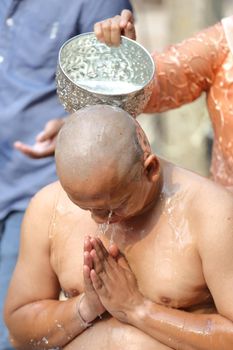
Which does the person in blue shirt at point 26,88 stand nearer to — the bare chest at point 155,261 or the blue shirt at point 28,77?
the blue shirt at point 28,77

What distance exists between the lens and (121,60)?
416cm

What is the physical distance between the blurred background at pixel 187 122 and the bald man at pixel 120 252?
325 cm

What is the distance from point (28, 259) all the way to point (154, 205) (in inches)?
25.1

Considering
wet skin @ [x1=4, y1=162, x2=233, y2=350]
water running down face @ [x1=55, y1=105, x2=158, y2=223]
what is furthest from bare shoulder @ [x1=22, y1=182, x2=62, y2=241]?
water running down face @ [x1=55, y1=105, x2=158, y2=223]

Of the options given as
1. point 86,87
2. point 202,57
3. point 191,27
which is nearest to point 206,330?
point 86,87

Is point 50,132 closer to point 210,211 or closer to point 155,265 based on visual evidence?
point 155,265

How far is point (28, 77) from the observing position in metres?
5.06

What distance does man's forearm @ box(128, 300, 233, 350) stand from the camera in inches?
149

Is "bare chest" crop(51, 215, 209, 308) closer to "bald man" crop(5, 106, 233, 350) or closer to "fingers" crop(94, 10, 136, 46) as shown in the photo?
"bald man" crop(5, 106, 233, 350)

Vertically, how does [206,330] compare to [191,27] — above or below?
above

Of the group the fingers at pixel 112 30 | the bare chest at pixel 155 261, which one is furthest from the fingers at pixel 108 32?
the bare chest at pixel 155 261

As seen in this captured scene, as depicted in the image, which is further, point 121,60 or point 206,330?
point 121,60

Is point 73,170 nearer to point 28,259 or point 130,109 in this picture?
point 130,109

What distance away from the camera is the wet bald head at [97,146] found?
3502 mm
